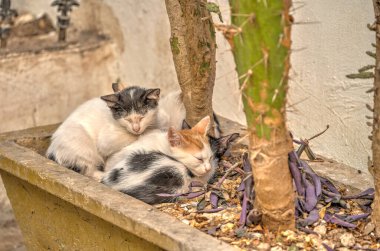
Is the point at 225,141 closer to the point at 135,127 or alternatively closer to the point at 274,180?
the point at 135,127

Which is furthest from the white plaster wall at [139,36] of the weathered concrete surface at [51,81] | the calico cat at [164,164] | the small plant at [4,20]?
the calico cat at [164,164]

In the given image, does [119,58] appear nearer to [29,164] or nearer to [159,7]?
[159,7]

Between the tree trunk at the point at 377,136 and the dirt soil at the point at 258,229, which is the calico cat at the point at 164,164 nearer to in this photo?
the dirt soil at the point at 258,229

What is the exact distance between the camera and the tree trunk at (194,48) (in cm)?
387

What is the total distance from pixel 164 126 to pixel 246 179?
42.2 inches

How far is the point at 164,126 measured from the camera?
4285 mm

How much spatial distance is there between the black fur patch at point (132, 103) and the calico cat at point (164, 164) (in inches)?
9.7

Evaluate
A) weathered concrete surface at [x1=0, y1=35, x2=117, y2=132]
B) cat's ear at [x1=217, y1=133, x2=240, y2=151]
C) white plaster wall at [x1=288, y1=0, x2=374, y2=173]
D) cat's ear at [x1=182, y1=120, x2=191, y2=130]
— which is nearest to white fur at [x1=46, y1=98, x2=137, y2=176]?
cat's ear at [x1=182, y1=120, x2=191, y2=130]

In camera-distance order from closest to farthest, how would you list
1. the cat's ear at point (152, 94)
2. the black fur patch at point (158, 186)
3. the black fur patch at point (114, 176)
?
the black fur patch at point (158, 186)
the black fur patch at point (114, 176)
the cat's ear at point (152, 94)

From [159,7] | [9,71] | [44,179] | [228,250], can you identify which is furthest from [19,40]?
[228,250]

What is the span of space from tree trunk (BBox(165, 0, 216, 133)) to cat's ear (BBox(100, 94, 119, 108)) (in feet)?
1.06

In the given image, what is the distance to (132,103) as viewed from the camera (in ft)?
13.7

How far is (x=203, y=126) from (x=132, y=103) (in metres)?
0.52

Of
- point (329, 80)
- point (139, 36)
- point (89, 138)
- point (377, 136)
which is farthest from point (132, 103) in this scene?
point (139, 36)
